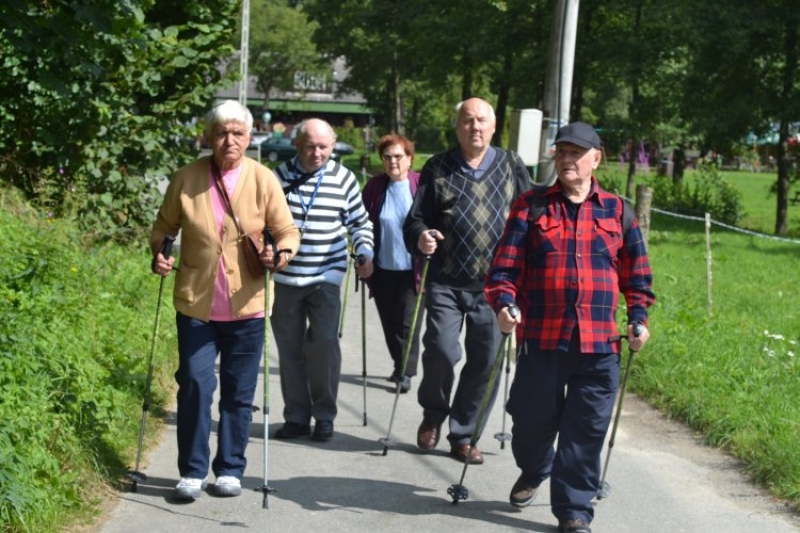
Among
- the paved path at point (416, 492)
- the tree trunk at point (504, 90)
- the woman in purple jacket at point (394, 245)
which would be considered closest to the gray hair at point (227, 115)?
the paved path at point (416, 492)

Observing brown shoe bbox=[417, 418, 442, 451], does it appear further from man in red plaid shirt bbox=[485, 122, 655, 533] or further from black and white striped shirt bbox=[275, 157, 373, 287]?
man in red plaid shirt bbox=[485, 122, 655, 533]

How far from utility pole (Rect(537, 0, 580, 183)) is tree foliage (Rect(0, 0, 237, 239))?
3.28m

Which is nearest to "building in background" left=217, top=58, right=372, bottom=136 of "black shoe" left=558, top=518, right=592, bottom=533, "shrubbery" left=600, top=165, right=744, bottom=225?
"shrubbery" left=600, top=165, right=744, bottom=225

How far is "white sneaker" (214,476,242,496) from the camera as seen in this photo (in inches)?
246

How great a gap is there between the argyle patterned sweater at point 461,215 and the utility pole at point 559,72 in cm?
563

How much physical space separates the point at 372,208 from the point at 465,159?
211 cm

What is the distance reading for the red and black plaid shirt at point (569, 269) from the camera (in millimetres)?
5770

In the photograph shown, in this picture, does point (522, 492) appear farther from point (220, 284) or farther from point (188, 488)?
point (220, 284)

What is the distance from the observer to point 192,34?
13.0m

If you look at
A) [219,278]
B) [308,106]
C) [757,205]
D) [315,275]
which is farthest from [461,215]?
[308,106]

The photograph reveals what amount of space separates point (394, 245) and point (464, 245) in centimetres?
188

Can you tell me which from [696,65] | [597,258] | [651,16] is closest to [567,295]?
[597,258]

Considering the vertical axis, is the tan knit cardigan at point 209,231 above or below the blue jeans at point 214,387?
above

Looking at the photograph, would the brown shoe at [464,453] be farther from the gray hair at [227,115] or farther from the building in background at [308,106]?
the building in background at [308,106]
